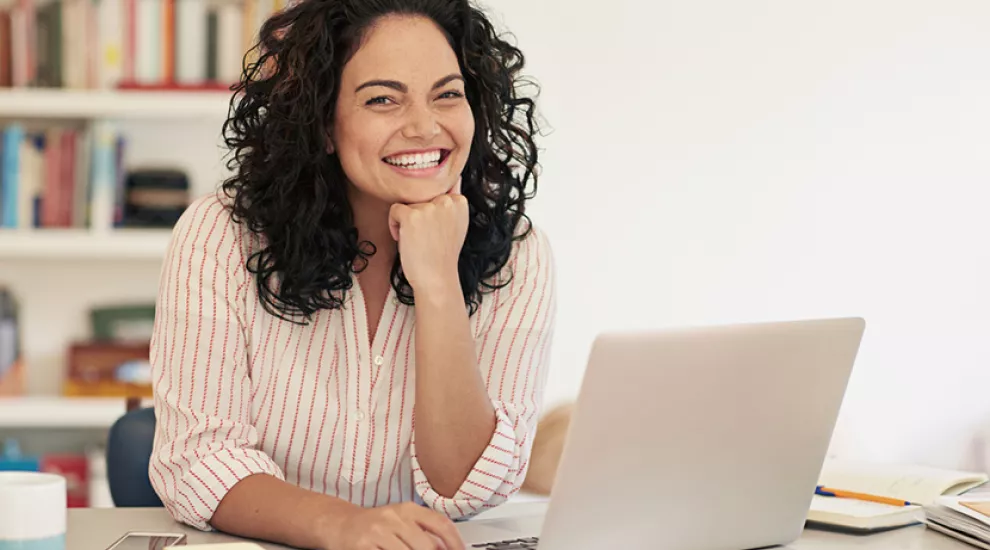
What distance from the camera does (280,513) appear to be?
1.18 metres

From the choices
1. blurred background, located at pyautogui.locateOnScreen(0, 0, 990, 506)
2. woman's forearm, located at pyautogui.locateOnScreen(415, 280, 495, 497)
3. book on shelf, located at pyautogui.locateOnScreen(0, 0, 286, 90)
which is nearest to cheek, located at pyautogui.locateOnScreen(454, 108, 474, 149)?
woman's forearm, located at pyautogui.locateOnScreen(415, 280, 495, 497)

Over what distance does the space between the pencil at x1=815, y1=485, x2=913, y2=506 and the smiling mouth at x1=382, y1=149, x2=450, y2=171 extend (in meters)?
0.64

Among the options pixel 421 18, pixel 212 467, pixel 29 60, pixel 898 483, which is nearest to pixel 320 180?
pixel 421 18

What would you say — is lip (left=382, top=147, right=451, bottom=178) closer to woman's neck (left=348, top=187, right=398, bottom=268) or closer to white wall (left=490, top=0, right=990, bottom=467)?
woman's neck (left=348, top=187, right=398, bottom=268)

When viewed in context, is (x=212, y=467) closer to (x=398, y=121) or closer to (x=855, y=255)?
(x=398, y=121)

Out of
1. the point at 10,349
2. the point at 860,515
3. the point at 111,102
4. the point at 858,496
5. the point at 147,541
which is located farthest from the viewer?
the point at 10,349

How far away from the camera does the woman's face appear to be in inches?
57.1

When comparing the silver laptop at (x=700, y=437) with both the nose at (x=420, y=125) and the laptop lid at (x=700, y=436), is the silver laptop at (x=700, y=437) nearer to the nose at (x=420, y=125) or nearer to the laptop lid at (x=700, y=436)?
the laptop lid at (x=700, y=436)

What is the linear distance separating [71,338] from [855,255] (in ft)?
7.23

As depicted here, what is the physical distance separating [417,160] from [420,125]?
6 centimetres

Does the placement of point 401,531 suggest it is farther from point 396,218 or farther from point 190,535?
point 396,218

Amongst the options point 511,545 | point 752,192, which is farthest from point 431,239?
point 752,192

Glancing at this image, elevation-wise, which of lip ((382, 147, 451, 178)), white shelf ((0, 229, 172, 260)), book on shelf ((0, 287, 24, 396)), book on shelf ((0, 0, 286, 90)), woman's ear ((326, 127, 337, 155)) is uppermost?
book on shelf ((0, 0, 286, 90))

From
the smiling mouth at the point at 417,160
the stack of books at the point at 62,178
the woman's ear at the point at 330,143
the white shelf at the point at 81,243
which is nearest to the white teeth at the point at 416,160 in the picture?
the smiling mouth at the point at 417,160
